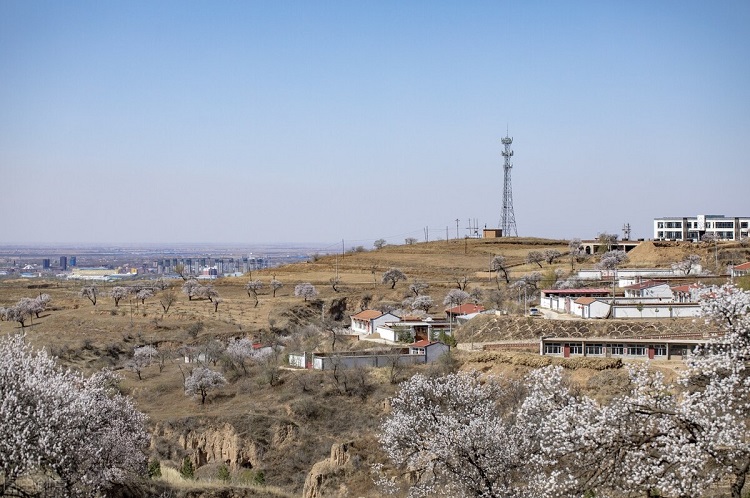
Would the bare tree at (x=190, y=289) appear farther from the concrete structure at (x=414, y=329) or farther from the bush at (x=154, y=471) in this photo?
the bush at (x=154, y=471)

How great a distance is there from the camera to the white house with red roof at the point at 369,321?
54000 mm

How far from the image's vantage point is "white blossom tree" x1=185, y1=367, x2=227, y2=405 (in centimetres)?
4129

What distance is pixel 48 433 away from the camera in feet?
52.9

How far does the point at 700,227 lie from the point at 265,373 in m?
80.5

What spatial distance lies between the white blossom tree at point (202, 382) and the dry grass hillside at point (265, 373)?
0.49 metres

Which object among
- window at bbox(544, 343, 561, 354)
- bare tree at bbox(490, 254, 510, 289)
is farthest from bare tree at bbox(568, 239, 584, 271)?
window at bbox(544, 343, 561, 354)

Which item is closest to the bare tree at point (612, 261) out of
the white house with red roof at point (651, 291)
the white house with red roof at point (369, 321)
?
the white house with red roof at point (651, 291)

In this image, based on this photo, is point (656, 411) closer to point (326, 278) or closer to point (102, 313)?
point (102, 313)

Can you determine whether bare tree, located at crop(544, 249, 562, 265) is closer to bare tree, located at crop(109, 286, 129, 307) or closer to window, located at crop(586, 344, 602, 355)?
bare tree, located at crop(109, 286, 129, 307)

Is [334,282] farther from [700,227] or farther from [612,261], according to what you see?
[700,227]

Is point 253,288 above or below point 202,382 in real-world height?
above

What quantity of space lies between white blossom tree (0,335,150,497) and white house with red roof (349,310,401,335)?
113ft

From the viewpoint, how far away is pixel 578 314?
4600 centimetres

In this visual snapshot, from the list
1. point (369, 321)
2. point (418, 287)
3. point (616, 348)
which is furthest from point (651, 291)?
point (418, 287)
